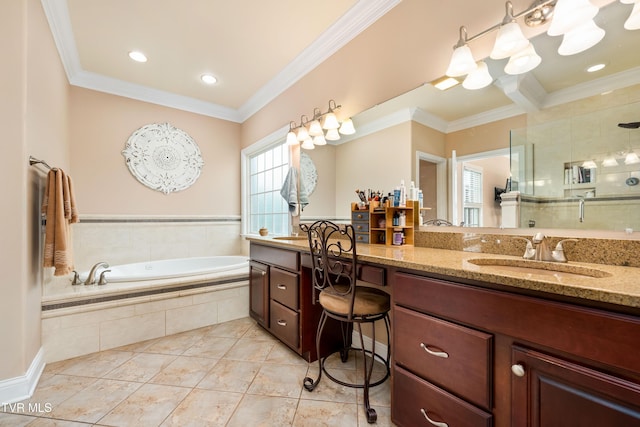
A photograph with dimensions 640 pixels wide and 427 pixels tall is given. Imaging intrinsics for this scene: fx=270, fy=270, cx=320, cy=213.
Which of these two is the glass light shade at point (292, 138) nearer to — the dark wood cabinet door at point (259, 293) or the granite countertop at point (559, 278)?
the dark wood cabinet door at point (259, 293)

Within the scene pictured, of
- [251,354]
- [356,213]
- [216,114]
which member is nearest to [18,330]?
[251,354]

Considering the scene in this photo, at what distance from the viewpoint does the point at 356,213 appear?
2.03 meters

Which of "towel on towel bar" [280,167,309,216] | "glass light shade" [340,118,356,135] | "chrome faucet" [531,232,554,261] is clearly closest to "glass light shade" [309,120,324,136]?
"glass light shade" [340,118,356,135]

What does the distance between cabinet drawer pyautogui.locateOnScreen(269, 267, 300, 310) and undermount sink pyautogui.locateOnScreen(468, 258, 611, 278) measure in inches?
45.8

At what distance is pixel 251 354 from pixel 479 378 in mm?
1622

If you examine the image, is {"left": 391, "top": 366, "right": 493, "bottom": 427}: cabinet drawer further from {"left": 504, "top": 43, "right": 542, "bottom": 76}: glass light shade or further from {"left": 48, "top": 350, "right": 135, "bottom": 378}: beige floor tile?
{"left": 48, "top": 350, "right": 135, "bottom": 378}: beige floor tile

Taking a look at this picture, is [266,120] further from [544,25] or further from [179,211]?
[544,25]

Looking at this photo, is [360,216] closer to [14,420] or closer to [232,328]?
[232,328]

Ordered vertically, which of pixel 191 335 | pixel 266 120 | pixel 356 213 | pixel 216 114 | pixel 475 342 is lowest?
pixel 191 335

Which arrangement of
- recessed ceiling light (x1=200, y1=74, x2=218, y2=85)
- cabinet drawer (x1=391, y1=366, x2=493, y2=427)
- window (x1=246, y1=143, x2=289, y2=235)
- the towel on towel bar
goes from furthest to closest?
window (x1=246, y1=143, x2=289, y2=235), recessed ceiling light (x1=200, y1=74, x2=218, y2=85), the towel on towel bar, cabinet drawer (x1=391, y1=366, x2=493, y2=427)

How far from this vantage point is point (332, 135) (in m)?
2.27

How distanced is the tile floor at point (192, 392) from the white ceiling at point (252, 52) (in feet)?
5.71

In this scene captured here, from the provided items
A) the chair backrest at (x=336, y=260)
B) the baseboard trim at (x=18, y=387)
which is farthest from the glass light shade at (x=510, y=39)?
the baseboard trim at (x=18, y=387)

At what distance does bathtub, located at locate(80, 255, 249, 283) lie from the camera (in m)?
2.57
